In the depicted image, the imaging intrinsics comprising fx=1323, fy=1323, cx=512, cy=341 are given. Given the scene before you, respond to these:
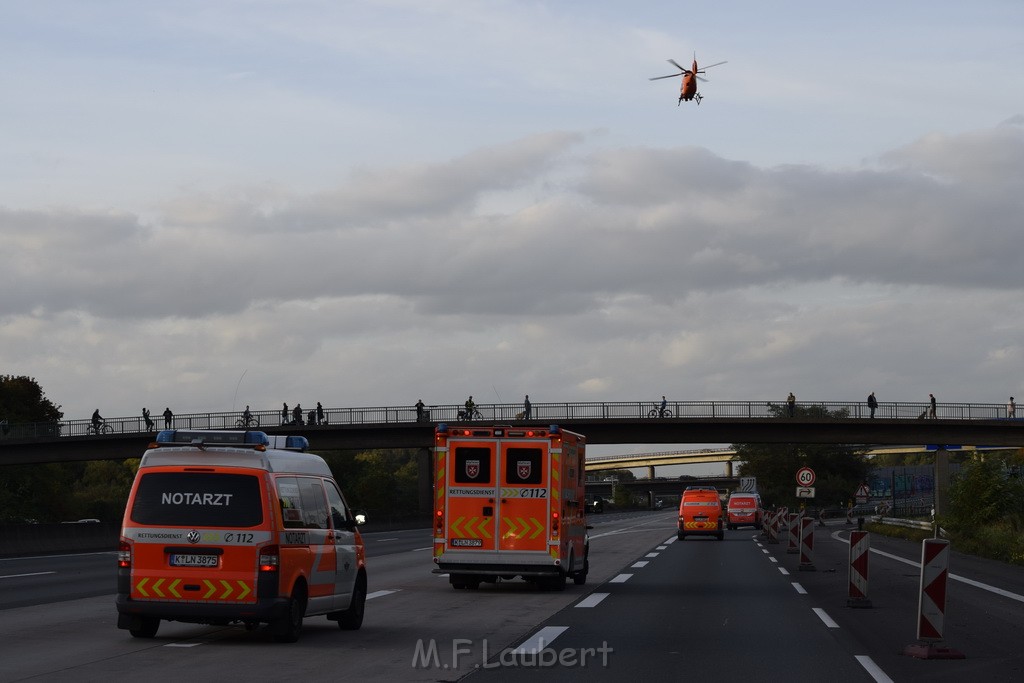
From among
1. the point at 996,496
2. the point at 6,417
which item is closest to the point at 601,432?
the point at 996,496

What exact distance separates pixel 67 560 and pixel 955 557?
2427 centimetres

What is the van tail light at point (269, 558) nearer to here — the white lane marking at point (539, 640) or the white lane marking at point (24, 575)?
the white lane marking at point (539, 640)

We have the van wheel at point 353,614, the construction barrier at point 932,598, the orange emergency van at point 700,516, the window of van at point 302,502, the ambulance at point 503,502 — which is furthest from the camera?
the orange emergency van at point 700,516

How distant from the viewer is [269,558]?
1346 centimetres

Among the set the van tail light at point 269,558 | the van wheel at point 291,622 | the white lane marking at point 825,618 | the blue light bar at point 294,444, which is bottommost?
the white lane marking at point 825,618

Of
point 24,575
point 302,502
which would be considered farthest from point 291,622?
point 24,575

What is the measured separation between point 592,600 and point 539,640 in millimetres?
6388

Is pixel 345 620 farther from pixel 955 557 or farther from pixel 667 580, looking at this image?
pixel 955 557

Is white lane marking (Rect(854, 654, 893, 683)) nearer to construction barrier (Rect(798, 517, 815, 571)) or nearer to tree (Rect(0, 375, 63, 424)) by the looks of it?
construction barrier (Rect(798, 517, 815, 571))

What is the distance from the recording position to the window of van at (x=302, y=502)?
14.0 meters

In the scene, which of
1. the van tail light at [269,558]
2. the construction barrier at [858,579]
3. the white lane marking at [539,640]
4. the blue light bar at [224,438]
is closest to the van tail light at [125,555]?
the blue light bar at [224,438]

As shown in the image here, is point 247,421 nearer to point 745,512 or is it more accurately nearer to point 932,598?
point 745,512

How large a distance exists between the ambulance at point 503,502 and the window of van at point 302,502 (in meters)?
7.26

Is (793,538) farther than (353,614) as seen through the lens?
Yes
